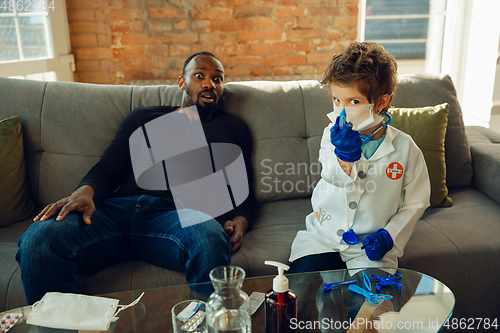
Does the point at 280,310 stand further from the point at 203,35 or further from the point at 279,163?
the point at 203,35

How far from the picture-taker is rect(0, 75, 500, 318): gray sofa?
1.42 metres

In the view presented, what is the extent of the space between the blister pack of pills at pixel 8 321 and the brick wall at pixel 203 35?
6.80 ft

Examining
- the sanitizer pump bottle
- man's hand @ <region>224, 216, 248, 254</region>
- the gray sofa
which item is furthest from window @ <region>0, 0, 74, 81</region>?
the sanitizer pump bottle

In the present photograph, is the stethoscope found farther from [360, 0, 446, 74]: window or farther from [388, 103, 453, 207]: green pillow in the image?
[360, 0, 446, 74]: window

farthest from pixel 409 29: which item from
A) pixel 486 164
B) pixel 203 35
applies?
pixel 486 164

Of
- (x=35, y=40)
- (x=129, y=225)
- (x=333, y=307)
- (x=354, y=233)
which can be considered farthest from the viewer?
(x=35, y=40)

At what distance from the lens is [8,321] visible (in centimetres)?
95

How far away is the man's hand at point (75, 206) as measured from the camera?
1.30m

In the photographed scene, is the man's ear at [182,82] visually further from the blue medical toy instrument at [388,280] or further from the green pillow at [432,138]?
the blue medical toy instrument at [388,280]

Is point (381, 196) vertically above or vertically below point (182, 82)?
below

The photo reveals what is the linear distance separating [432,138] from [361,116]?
68cm

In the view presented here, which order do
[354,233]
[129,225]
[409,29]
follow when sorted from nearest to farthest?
[354,233], [129,225], [409,29]

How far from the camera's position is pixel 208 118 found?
1730 mm

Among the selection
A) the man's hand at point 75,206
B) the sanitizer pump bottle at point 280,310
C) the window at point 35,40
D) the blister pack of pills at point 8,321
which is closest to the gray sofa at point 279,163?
the man's hand at point 75,206
